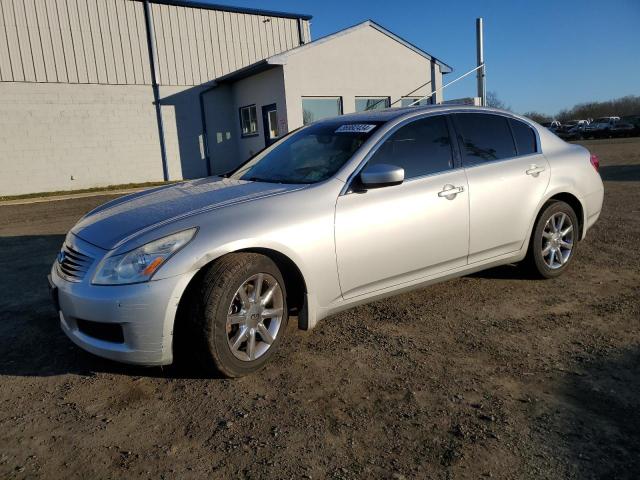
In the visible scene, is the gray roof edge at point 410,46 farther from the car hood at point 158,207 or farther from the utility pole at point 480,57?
the car hood at point 158,207

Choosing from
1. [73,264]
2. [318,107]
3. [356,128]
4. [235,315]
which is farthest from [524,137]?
[318,107]

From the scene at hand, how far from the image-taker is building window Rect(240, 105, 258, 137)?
19.0 m

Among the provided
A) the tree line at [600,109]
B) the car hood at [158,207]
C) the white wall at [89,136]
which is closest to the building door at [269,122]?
the white wall at [89,136]

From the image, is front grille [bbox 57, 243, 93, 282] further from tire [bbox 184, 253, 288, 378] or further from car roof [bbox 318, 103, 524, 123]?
car roof [bbox 318, 103, 524, 123]

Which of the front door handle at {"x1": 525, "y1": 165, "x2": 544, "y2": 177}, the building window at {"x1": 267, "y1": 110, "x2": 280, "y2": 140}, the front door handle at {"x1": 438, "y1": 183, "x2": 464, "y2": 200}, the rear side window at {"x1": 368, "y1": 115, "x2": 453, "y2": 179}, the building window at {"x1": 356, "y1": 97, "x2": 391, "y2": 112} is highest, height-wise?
the building window at {"x1": 356, "y1": 97, "x2": 391, "y2": 112}

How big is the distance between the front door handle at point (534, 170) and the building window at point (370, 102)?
14.3 metres

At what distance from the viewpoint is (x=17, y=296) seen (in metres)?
4.98

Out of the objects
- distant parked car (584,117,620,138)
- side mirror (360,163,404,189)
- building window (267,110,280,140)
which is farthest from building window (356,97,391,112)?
distant parked car (584,117,620,138)

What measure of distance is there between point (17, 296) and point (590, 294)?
524cm

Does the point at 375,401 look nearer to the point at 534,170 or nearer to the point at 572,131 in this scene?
the point at 534,170

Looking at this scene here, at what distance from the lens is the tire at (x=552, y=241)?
4648 millimetres

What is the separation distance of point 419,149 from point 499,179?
80cm

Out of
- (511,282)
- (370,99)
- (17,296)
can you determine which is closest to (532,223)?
(511,282)

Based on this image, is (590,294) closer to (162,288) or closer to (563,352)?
(563,352)
